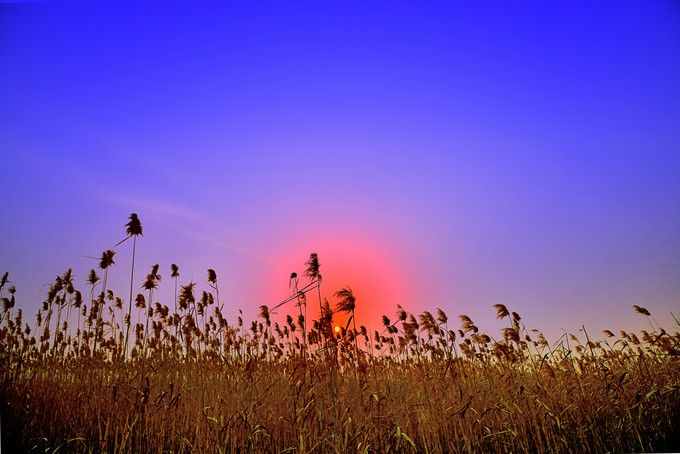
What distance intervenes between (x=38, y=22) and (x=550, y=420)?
21.2 feet

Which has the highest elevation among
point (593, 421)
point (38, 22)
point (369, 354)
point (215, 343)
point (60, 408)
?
point (38, 22)

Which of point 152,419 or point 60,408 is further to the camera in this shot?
point 60,408

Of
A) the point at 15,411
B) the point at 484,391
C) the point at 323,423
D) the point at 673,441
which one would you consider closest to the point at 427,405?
the point at 484,391

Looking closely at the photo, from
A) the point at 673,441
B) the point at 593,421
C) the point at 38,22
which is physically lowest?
the point at 673,441

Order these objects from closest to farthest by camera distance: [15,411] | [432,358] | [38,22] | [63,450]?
[63,450]
[15,411]
[38,22]
[432,358]

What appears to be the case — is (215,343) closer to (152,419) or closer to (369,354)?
(369,354)

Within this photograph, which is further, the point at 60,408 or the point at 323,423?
the point at 60,408

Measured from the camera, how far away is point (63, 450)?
3.73 metres

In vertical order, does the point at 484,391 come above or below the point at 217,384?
below

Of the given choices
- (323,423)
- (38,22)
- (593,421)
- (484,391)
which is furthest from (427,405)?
(38,22)

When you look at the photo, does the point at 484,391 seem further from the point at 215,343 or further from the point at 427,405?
the point at 215,343

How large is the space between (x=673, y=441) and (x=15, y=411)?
6.29 meters

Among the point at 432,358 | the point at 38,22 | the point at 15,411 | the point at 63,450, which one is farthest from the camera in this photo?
the point at 432,358

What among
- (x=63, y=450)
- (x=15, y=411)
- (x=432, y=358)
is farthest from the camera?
(x=432, y=358)
